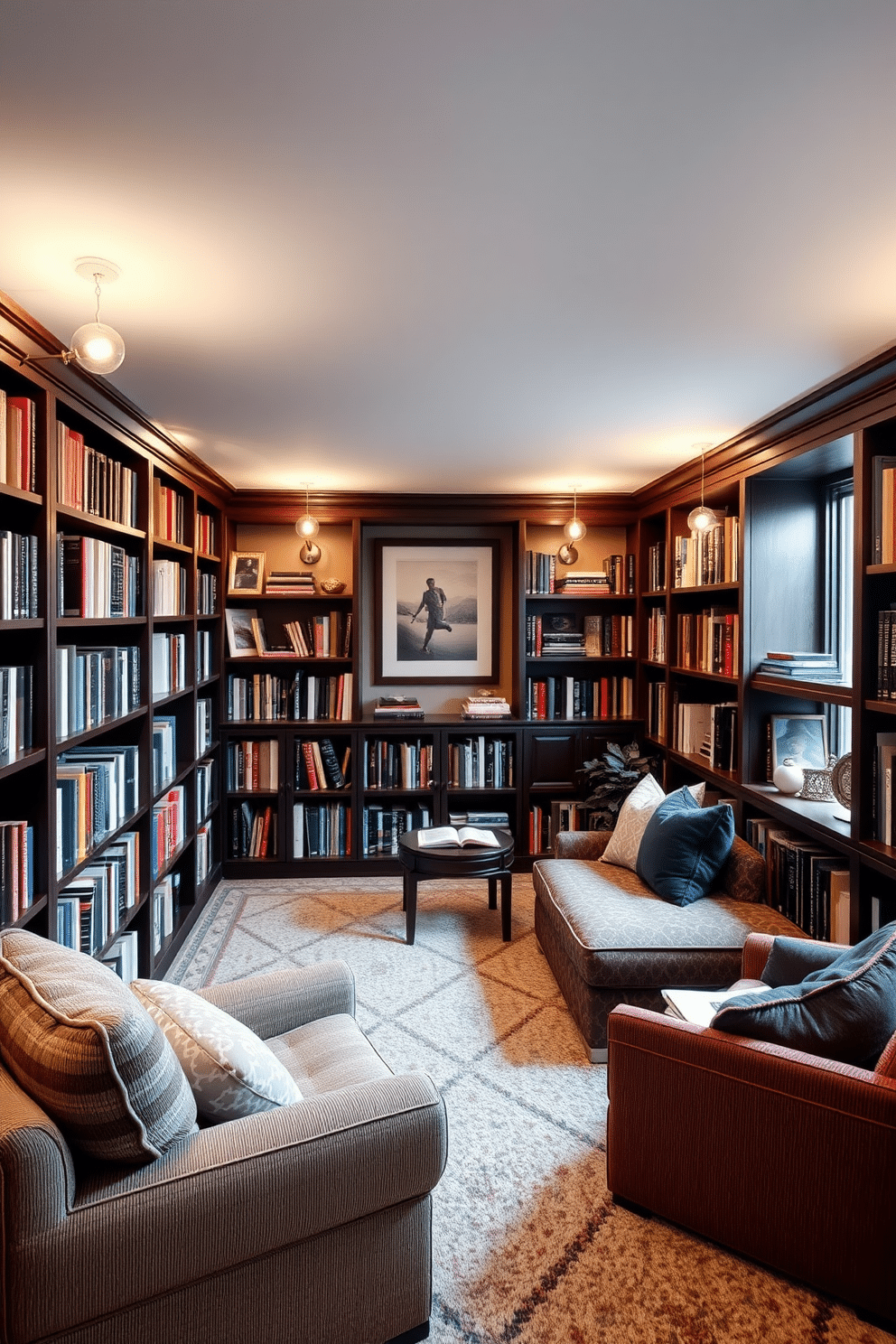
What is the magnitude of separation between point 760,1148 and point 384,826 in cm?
359

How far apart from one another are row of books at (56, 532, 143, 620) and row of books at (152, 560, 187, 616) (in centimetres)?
36

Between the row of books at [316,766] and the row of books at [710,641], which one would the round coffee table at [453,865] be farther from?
the row of books at [710,641]

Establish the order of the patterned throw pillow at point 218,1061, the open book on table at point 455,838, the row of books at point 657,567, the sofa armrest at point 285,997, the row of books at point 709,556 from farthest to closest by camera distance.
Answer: the row of books at point 657,567
the open book on table at point 455,838
the row of books at point 709,556
the sofa armrest at point 285,997
the patterned throw pillow at point 218,1061

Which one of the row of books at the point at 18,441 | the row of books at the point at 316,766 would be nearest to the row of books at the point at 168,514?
the row of books at the point at 18,441

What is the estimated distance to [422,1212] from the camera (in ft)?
5.64

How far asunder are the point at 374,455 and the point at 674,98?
2892 mm

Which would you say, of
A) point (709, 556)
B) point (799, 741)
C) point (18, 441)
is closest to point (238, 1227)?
point (18, 441)

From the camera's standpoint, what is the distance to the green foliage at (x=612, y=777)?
191 inches

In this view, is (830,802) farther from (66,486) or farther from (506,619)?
(66,486)

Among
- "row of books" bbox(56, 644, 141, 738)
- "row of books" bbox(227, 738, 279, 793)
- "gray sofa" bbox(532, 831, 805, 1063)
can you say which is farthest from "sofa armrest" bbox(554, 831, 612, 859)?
"row of books" bbox(56, 644, 141, 738)

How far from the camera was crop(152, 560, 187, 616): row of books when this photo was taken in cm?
374

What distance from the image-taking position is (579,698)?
549 centimetres

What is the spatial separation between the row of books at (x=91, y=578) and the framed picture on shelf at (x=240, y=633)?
1986mm

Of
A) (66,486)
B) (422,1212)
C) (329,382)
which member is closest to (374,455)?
(329,382)
